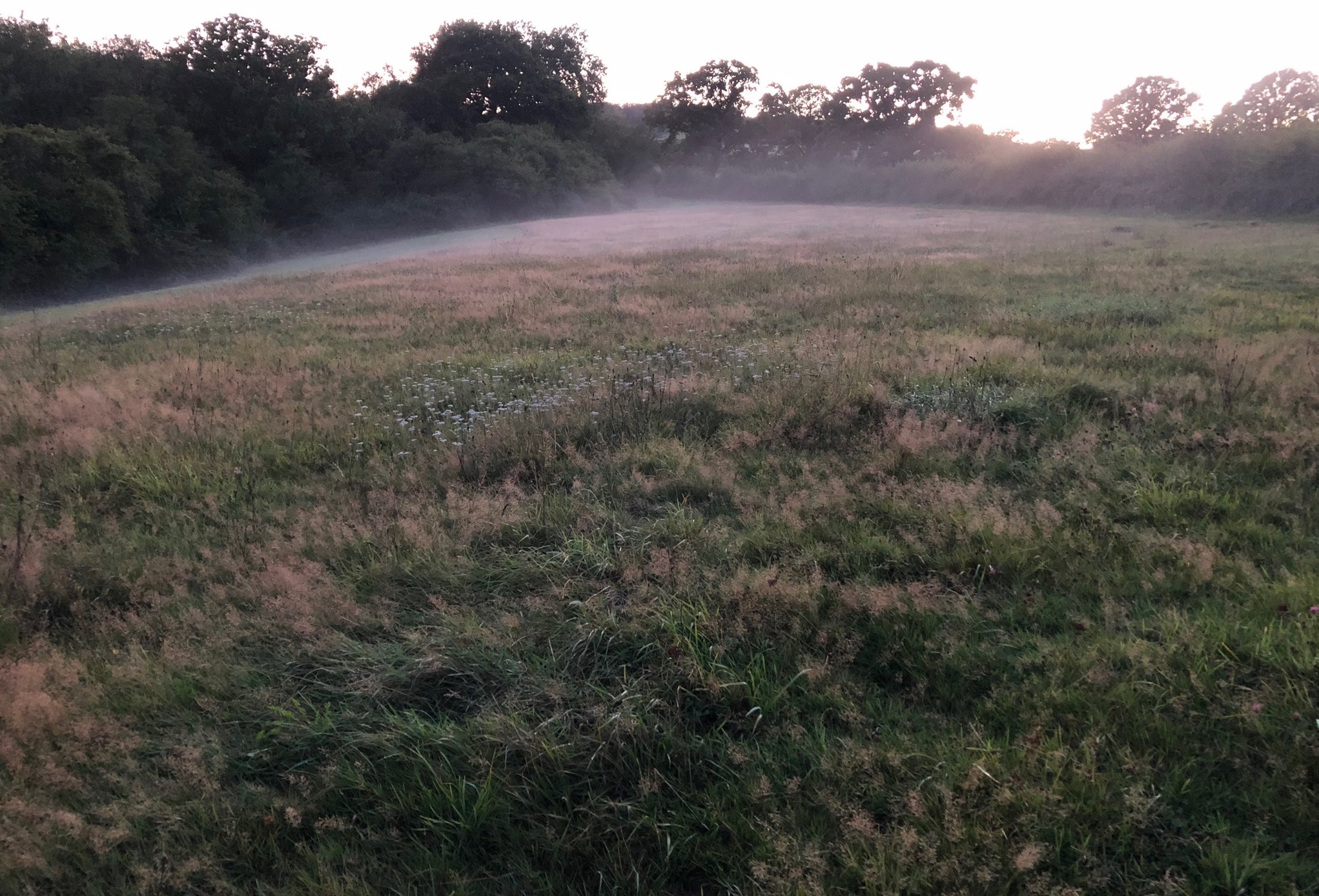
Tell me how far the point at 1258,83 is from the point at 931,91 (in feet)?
71.1

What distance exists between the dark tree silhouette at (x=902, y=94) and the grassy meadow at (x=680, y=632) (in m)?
62.9

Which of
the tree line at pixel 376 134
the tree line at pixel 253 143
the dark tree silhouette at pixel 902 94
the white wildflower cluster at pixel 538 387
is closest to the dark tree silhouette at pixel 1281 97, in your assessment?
the tree line at pixel 376 134

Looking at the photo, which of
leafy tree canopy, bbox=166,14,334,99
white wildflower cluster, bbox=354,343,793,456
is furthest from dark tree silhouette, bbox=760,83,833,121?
white wildflower cluster, bbox=354,343,793,456

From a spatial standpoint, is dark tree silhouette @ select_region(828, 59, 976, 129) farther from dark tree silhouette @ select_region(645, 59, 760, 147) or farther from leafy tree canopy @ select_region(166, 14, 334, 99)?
leafy tree canopy @ select_region(166, 14, 334, 99)

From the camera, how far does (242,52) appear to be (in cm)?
3572

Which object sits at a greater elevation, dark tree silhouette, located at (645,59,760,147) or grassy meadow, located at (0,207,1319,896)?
dark tree silhouette, located at (645,59,760,147)

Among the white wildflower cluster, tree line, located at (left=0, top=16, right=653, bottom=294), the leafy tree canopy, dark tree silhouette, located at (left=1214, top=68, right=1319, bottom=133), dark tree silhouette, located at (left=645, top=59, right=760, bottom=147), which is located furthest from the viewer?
dark tree silhouette, located at (left=645, top=59, right=760, bottom=147)

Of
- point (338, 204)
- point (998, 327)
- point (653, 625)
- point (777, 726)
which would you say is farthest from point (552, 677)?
point (338, 204)

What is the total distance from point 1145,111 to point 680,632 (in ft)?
196

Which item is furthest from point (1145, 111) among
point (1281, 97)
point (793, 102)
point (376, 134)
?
point (376, 134)

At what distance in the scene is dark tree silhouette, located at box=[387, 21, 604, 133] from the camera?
48.5 m

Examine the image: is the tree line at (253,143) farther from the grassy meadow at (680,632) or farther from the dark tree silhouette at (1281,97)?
the dark tree silhouette at (1281,97)

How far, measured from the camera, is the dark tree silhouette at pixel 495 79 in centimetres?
4847

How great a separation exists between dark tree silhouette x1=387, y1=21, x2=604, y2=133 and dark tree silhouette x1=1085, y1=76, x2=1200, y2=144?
117ft
